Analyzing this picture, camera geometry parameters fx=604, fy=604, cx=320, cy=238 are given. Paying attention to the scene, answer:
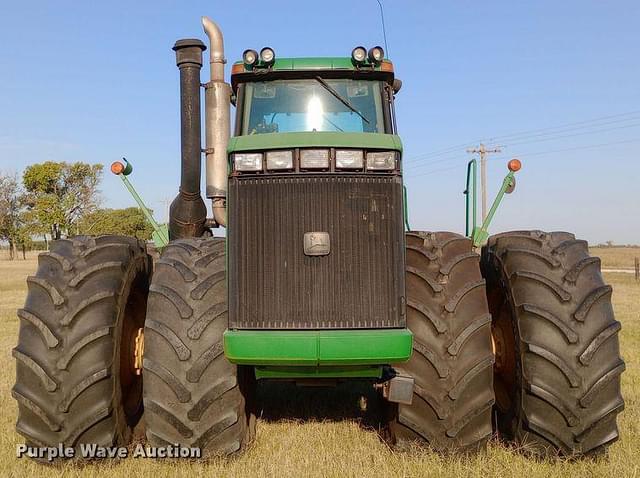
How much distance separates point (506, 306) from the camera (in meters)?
5.11

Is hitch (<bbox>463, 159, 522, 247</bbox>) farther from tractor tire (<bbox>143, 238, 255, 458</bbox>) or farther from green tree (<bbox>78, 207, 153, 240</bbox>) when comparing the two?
green tree (<bbox>78, 207, 153, 240</bbox>)

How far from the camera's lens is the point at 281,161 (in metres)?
4.25

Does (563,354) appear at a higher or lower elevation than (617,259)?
higher

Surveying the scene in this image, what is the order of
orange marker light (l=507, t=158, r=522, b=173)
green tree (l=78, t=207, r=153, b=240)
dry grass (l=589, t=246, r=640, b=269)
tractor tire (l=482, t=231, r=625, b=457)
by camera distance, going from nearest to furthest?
tractor tire (l=482, t=231, r=625, b=457), orange marker light (l=507, t=158, r=522, b=173), green tree (l=78, t=207, r=153, b=240), dry grass (l=589, t=246, r=640, b=269)

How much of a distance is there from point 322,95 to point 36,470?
11.9ft

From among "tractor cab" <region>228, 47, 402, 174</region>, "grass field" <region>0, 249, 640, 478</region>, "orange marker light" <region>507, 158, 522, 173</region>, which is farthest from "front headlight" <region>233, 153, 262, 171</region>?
"orange marker light" <region>507, 158, 522, 173</region>

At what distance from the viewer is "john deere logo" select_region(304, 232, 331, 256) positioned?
4180 millimetres

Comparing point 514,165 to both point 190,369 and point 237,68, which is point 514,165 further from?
point 190,369

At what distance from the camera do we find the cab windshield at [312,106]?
5.09 m

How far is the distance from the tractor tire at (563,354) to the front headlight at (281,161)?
203cm

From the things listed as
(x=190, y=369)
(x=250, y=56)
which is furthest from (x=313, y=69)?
(x=190, y=369)

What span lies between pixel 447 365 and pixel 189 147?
3536 millimetres

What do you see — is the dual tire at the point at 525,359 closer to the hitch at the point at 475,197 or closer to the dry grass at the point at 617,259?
the hitch at the point at 475,197

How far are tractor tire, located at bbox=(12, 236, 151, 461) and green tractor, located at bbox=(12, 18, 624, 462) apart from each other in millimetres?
12
